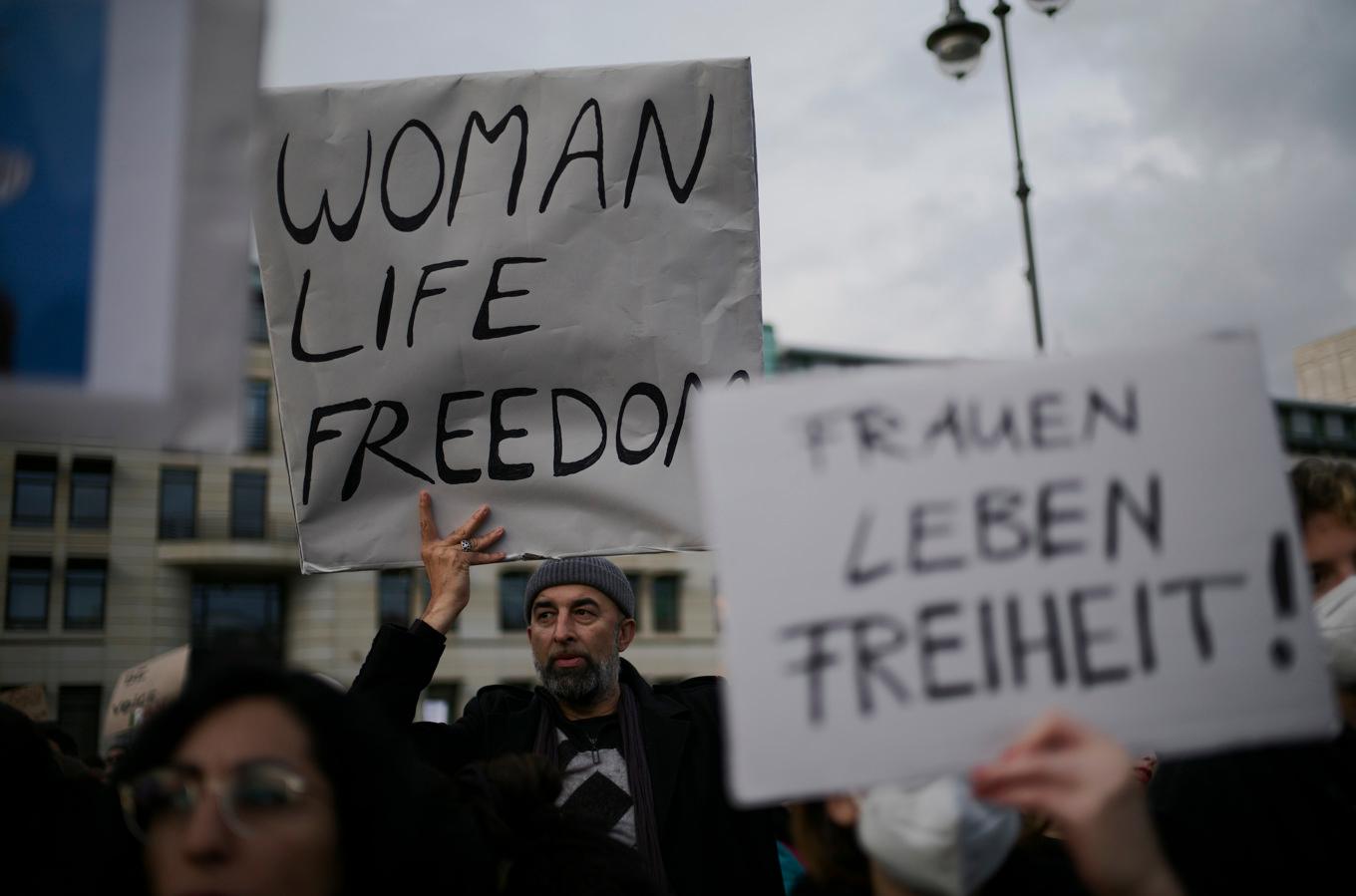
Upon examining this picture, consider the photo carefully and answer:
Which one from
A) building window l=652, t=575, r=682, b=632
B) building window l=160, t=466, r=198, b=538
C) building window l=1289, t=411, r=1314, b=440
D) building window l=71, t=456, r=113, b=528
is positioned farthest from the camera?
building window l=1289, t=411, r=1314, b=440

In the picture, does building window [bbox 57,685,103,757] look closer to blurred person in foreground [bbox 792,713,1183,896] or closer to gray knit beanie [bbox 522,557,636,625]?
gray knit beanie [bbox 522,557,636,625]

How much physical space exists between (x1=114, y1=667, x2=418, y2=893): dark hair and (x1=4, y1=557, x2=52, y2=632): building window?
3146 cm

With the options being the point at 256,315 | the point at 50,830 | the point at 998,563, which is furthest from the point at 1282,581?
the point at 256,315

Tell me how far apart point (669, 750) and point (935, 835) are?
5.04 feet

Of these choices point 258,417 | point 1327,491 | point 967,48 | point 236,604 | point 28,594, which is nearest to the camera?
point 1327,491

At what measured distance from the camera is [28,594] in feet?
96.6

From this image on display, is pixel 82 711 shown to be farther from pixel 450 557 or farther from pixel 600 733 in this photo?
pixel 450 557

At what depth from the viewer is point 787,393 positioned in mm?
1445

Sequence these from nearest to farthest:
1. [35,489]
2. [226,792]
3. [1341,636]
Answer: [226,792]
[1341,636]
[35,489]

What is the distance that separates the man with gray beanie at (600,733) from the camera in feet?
8.87

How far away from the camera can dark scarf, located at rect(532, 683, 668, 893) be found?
272 cm

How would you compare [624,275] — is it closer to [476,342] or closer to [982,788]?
[476,342]

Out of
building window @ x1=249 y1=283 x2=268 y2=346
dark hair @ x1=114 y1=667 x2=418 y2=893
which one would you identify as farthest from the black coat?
building window @ x1=249 y1=283 x2=268 y2=346

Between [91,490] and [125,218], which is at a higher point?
[91,490]
